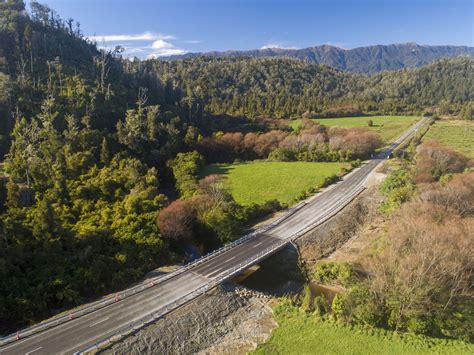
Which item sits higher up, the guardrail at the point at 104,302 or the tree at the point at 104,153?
the tree at the point at 104,153

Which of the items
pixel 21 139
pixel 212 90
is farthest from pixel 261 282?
pixel 212 90

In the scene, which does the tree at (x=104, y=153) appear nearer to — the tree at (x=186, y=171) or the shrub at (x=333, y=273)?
the tree at (x=186, y=171)

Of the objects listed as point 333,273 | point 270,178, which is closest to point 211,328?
point 333,273

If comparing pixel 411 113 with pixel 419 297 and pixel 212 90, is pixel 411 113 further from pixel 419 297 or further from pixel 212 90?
pixel 419 297

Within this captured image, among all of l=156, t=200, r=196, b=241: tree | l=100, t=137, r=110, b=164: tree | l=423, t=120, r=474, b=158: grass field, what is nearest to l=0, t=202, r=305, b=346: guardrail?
l=156, t=200, r=196, b=241: tree

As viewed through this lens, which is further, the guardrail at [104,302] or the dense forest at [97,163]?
the dense forest at [97,163]

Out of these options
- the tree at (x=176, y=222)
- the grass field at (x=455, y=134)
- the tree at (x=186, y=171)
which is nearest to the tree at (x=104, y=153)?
the tree at (x=186, y=171)
